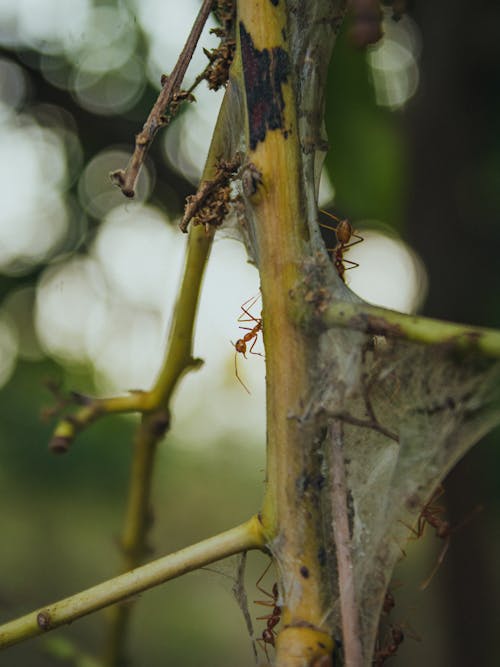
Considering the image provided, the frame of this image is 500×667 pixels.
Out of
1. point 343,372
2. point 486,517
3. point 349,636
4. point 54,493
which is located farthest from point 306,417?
point 54,493

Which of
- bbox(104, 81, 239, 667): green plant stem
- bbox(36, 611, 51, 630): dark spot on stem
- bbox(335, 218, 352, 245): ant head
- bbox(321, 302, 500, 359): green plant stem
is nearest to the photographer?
bbox(321, 302, 500, 359): green plant stem

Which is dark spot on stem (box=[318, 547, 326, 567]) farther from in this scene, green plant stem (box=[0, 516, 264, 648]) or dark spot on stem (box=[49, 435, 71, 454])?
dark spot on stem (box=[49, 435, 71, 454])

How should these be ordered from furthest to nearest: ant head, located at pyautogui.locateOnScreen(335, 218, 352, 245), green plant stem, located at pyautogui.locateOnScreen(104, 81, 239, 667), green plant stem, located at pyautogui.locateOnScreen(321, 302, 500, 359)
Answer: ant head, located at pyautogui.locateOnScreen(335, 218, 352, 245), green plant stem, located at pyautogui.locateOnScreen(104, 81, 239, 667), green plant stem, located at pyautogui.locateOnScreen(321, 302, 500, 359)

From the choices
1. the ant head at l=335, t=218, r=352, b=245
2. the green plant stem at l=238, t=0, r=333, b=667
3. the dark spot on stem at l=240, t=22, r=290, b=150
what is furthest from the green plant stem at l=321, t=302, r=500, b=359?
the ant head at l=335, t=218, r=352, b=245

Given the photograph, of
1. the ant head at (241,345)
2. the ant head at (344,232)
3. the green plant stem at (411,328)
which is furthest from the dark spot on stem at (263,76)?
the ant head at (241,345)

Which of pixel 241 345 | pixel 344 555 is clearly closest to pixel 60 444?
pixel 241 345

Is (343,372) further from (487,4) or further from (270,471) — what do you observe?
(487,4)
